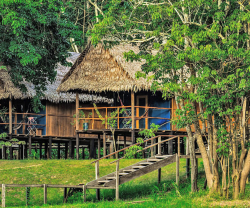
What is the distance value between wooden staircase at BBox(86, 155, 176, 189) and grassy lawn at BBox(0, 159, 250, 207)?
0.45 metres

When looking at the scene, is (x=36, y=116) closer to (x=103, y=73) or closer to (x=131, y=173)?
(x=103, y=73)

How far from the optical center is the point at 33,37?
23.6 metres

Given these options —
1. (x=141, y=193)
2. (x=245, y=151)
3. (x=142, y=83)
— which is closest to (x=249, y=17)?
(x=245, y=151)

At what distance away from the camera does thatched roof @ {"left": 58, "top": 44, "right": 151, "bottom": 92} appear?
76.3 ft

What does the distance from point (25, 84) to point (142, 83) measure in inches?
274

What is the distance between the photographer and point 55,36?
2494 cm

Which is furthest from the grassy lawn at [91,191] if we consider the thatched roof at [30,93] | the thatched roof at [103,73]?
the thatched roof at [30,93]

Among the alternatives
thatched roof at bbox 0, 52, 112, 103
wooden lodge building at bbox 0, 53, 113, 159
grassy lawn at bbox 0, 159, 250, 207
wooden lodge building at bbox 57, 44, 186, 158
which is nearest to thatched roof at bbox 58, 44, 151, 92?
wooden lodge building at bbox 57, 44, 186, 158

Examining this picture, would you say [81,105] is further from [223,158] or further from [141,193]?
[223,158]

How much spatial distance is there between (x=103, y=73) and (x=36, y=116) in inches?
222

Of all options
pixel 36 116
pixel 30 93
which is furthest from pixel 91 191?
pixel 36 116

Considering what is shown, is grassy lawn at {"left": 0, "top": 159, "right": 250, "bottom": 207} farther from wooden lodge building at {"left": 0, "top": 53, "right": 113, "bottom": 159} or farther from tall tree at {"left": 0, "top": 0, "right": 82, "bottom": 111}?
tall tree at {"left": 0, "top": 0, "right": 82, "bottom": 111}

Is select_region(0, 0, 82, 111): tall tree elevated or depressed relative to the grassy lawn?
elevated

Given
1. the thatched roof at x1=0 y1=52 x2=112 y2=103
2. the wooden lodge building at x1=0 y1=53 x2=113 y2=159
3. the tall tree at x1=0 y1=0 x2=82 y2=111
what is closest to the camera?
the tall tree at x1=0 y1=0 x2=82 y2=111
